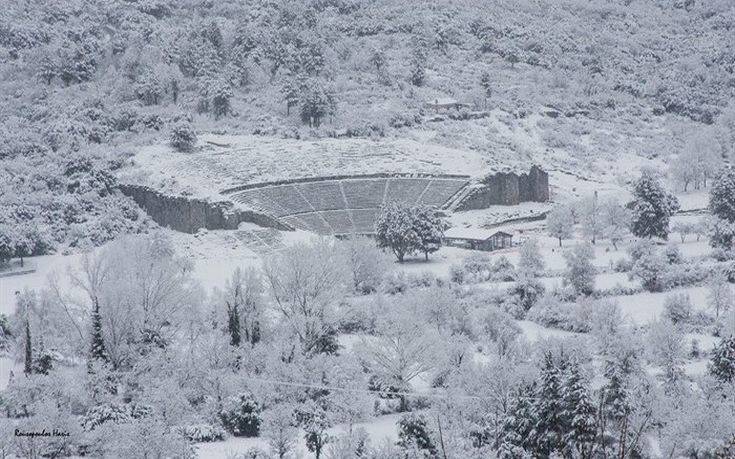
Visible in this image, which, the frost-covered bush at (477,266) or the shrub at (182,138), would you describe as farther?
the shrub at (182,138)

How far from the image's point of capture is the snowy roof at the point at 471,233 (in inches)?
2613

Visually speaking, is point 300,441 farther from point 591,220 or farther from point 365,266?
point 591,220

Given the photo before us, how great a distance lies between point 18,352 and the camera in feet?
141

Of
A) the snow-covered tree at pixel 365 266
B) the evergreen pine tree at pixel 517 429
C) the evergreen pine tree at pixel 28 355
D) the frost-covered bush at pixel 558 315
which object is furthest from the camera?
the snow-covered tree at pixel 365 266

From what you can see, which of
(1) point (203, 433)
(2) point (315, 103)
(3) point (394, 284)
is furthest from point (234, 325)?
(2) point (315, 103)

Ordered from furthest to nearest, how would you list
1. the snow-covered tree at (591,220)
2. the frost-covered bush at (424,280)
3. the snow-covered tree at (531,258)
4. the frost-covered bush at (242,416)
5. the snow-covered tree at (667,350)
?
the snow-covered tree at (591,220) < the snow-covered tree at (531,258) < the frost-covered bush at (424,280) < the snow-covered tree at (667,350) < the frost-covered bush at (242,416)

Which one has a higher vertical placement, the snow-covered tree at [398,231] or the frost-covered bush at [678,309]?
the snow-covered tree at [398,231]

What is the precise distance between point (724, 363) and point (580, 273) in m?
15.2

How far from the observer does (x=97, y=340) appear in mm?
39094

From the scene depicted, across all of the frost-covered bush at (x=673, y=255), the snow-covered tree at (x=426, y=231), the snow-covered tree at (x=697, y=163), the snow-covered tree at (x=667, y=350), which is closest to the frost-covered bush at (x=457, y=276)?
the snow-covered tree at (x=426, y=231)

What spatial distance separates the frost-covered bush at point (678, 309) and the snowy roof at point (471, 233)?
61.1 feet

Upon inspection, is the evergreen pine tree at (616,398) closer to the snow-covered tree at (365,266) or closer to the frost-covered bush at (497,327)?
the frost-covered bush at (497,327)

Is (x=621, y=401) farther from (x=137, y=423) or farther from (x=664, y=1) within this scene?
(x=664, y=1)

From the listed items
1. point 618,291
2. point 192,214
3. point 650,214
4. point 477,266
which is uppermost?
point 192,214
